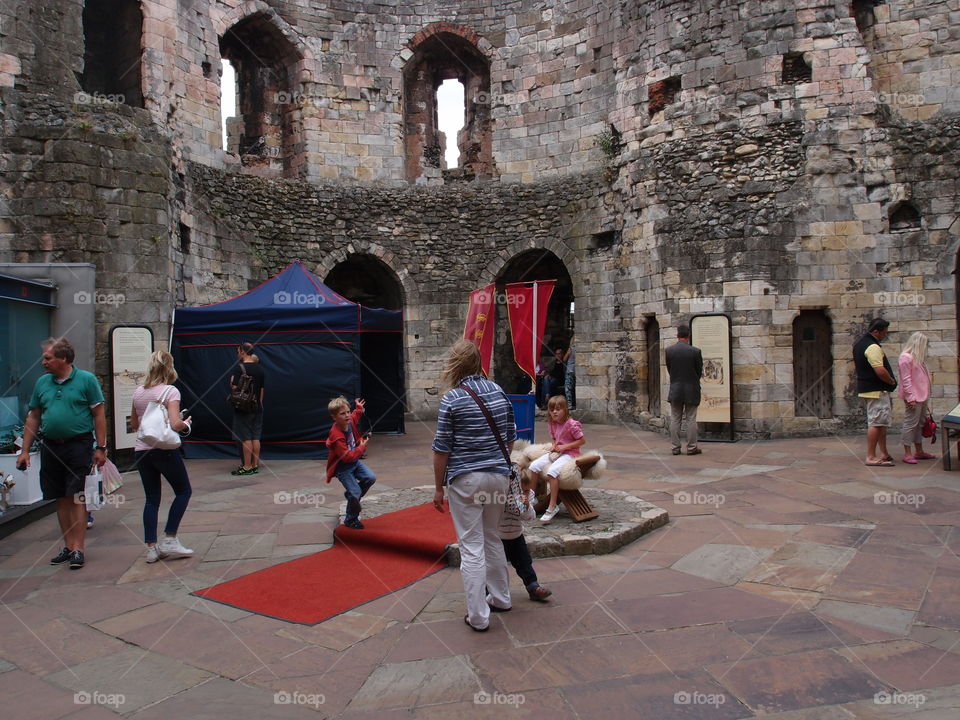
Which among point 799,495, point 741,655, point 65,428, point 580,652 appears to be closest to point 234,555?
point 65,428

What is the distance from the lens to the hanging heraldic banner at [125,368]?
929 centimetres

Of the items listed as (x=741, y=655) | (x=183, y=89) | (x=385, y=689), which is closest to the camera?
(x=385, y=689)

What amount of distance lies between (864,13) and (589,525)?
10.4 m

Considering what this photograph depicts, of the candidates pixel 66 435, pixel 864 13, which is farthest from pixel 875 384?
pixel 66 435

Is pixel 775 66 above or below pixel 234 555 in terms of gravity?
above

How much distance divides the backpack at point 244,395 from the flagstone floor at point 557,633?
2.73 m

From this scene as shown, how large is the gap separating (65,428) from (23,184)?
597 cm

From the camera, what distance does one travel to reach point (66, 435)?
17.6 ft

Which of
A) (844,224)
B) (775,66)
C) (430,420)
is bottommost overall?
(430,420)

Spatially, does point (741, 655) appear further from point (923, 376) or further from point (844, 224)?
point (844, 224)

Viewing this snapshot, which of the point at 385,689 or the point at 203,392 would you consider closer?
the point at 385,689

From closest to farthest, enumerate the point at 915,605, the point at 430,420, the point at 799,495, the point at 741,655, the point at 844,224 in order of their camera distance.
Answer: the point at 741,655
the point at 915,605
the point at 799,495
the point at 844,224
the point at 430,420

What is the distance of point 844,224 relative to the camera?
36.7 feet

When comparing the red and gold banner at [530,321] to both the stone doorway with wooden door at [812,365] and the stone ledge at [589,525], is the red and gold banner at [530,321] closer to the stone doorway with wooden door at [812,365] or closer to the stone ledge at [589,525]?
the stone ledge at [589,525]
